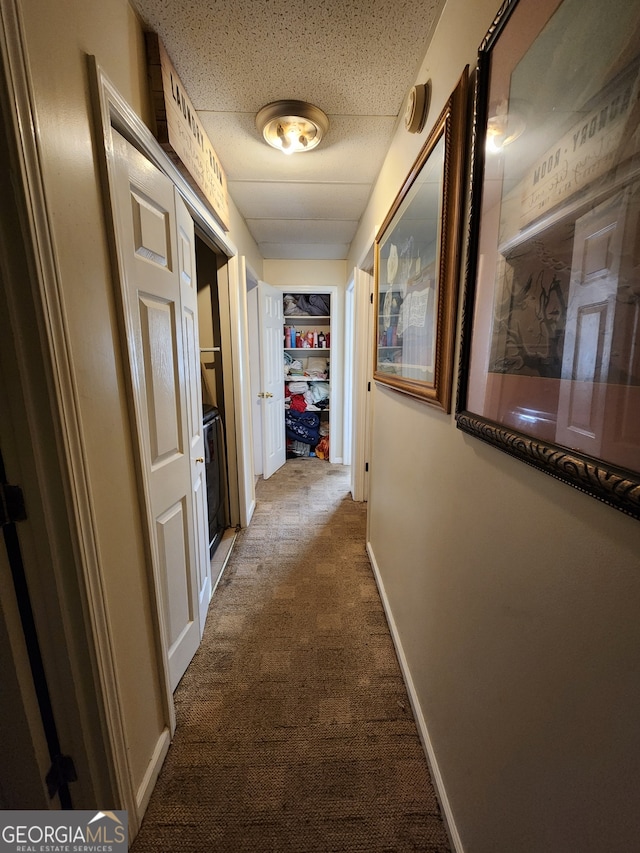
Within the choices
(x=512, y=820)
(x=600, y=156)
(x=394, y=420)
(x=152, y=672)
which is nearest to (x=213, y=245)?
(x=394, y=420)

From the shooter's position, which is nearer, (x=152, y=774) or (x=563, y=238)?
(x=563, y=238)

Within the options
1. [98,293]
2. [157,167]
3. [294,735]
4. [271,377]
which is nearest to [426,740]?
[294,735]

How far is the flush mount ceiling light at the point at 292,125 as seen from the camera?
137cm

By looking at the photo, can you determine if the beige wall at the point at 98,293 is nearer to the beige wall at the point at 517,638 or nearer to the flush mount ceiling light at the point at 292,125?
the flush mount ceiling light at the point at 292,125

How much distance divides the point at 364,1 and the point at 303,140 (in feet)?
1.99

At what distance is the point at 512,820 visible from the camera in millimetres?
648

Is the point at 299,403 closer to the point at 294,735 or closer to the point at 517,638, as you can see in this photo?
the point at 294,735

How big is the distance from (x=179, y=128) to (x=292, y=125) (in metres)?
0.53

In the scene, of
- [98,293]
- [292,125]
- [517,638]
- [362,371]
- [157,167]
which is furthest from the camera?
[362,371]

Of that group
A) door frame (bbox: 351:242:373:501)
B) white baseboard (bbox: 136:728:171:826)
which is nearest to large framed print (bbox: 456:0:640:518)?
white baseboard (bbox: 136:728:171:826)

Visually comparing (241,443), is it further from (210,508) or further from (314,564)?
(314,564)

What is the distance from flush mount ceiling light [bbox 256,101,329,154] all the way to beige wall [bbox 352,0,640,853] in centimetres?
50

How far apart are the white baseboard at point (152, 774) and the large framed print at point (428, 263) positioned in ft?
4.78

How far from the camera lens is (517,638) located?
0.63 meters
